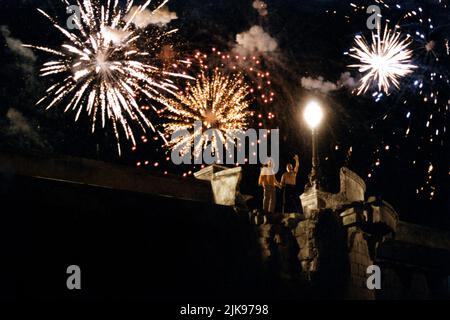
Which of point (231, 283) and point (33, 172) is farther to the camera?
point (33, 172)

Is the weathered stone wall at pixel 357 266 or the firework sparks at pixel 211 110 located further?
the firework sparks at pixel 211 110

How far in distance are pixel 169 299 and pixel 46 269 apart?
2.75 m

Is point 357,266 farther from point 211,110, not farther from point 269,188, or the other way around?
point 211,110

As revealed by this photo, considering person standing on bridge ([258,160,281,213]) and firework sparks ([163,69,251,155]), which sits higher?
firework sparks ([163,69,251,155])

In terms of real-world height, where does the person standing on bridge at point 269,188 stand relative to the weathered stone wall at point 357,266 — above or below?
above

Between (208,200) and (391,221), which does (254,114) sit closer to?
(208,200)

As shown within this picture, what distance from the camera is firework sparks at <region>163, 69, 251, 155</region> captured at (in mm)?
17781

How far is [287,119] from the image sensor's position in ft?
72.1

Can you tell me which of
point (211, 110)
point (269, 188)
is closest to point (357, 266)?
point (269, 188)

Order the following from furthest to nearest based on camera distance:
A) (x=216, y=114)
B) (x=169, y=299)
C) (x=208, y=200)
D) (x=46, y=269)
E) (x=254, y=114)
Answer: (x=254, y=114) → (x=216, y=114) → (x=208, y=200) → (x=169, y=299) → (x=46, y=269)

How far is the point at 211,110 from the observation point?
17922mm

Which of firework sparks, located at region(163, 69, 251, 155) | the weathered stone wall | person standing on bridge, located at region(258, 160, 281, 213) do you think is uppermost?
firework sparks, located at region(163, 69, 251, 155)

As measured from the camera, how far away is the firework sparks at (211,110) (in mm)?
17781
